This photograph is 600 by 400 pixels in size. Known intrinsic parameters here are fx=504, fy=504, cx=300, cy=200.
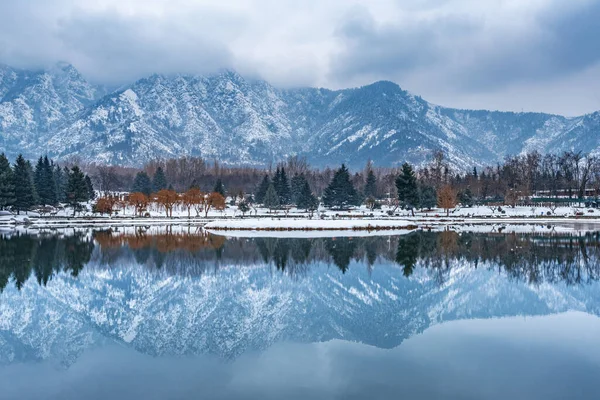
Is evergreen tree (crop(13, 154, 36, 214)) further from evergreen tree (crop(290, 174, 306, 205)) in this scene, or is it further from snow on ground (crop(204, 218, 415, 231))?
evergreen tree (crop(290, 174, 306, 205))

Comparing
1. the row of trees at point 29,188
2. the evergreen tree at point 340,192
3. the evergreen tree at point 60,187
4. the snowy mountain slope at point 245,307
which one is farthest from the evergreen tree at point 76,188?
the snowy mountain slope at point 245,307

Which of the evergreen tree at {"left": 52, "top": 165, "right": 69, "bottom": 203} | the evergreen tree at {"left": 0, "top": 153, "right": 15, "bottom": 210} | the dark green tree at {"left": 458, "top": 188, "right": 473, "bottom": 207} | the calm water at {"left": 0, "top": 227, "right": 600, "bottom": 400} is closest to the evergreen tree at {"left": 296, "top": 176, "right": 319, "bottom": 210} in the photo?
the dark green tree at {"left": 458, "top": 188, "right": 473, "bottom": 207}

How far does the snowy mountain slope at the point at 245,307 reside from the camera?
1656cm

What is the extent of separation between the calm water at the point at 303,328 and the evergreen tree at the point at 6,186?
61.4 meters

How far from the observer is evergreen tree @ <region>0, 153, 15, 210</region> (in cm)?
8900

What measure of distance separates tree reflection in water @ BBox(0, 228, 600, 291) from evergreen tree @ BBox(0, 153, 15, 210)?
4211cm

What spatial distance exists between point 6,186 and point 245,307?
8424 cm

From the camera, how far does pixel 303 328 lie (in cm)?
1781

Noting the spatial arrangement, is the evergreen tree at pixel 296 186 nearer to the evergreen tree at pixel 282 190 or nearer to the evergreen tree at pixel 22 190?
the evergreen tree at pixel 282 190

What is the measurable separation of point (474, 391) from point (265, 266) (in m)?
22.4

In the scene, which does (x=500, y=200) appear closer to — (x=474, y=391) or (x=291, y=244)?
(x=291, y=244)

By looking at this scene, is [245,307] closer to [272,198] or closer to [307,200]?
[307,200]

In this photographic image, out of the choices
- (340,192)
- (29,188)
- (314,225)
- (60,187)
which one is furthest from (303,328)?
(60,187)

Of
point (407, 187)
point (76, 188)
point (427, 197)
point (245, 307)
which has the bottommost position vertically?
point (245, 307)
